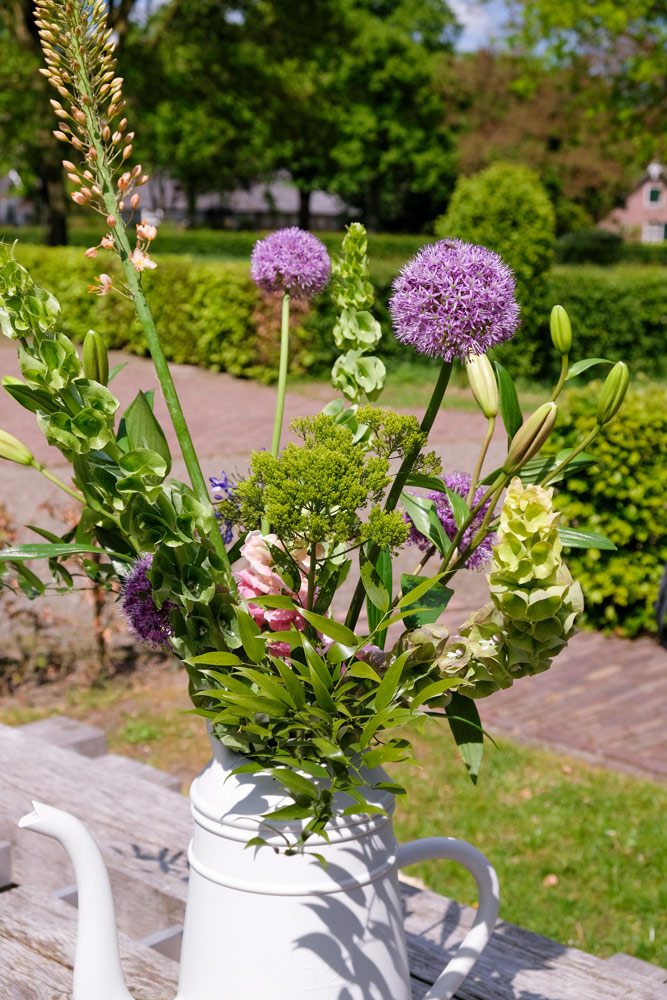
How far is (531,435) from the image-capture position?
3.05ft

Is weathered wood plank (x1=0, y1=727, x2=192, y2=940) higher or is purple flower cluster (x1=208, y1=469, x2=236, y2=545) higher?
purple flower cluster (x1=208, y1=469, x2=236, y2=545)

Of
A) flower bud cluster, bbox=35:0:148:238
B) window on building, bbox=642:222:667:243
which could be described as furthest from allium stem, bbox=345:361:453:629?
window on building, bbox=642:222:667:243

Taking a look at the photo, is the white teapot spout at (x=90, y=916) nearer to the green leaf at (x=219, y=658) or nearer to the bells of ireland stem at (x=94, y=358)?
the green leaf at (x=219, y=658)

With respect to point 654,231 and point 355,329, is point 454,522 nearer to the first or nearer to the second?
point 355,329

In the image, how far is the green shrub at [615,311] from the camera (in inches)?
490

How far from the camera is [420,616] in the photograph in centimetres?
99

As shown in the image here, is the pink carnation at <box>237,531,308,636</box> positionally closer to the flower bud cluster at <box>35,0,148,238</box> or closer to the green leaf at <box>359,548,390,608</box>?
the green leaf at <box>359,548,390,608</box>

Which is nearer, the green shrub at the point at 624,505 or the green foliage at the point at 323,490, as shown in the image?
the green foliage at the point at 323,490

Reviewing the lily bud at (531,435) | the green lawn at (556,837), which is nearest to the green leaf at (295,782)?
the lily bud at (531,435)

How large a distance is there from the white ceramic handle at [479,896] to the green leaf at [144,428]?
19.9 inches

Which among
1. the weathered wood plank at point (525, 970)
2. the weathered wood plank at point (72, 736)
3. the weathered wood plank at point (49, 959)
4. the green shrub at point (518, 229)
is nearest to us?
the weathered wood plank at point (49, 959)

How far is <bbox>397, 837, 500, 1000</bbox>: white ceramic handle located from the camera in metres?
1.08

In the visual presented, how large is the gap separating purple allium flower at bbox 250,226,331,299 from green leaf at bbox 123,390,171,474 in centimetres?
22

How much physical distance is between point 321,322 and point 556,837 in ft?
32.5
